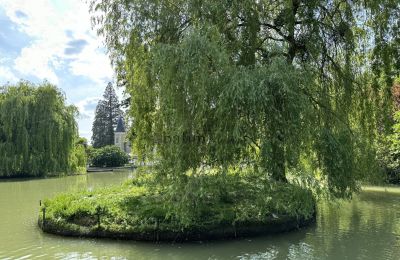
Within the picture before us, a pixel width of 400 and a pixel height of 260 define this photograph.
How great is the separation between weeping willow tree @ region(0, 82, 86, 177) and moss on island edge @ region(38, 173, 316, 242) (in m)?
20.1

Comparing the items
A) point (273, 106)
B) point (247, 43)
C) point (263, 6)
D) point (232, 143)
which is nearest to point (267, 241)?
point (232, 143)

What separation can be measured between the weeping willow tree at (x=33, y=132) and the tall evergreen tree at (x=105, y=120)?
3895 centimetres

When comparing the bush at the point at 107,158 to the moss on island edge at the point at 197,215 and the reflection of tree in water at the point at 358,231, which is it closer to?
the reflection of tree in water at the point at 358,231

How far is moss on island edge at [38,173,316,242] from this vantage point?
959cm

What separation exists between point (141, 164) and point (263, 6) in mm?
5402

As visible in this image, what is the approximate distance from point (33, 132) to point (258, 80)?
25.2 metres

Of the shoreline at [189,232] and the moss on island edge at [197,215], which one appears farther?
the shoreline at [189,232]

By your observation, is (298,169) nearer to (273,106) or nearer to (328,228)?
(273,106)

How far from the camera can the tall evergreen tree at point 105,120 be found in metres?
71.9

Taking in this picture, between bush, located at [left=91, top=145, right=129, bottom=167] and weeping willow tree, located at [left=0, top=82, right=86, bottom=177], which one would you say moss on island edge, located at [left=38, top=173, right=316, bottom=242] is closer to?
weeping willow tree, located at [left=0, top=82, right=86, bottom=177]

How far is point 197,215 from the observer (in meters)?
9.66

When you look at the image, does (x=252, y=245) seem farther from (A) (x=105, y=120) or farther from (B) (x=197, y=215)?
(A) (x=105, y=120)

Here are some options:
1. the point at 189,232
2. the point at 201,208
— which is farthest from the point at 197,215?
the point at 189,232

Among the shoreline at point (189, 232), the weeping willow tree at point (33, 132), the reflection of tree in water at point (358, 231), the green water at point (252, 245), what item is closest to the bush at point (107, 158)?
the weeping willow tree at point (33, 132)
